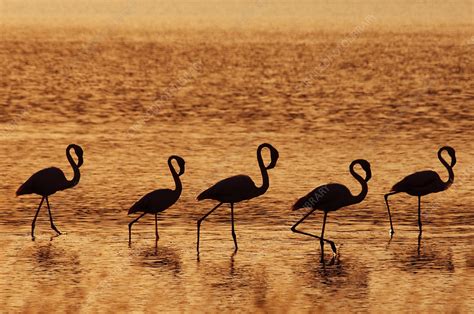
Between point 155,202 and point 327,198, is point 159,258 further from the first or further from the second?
point 327,198

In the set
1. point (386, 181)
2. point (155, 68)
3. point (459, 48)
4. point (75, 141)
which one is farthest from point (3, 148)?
point (459, 48)

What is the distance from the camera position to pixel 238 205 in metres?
22.9

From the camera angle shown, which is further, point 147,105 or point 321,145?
point 147,105

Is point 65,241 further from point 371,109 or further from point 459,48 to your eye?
point 459,48

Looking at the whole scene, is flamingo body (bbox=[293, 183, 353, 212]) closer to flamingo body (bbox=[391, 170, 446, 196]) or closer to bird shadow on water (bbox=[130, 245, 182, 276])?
flamingo body (bbox=[391, 170, 446, 196])

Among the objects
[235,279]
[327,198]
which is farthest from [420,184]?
[235,279]

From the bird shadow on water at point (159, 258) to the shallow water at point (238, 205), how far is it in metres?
0.03

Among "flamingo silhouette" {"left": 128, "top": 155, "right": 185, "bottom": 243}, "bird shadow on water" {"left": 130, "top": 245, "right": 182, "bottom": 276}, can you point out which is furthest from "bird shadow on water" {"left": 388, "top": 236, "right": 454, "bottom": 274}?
"flamingo silhouette" {"left": 128, "top": 155, "right": 185, "bottom": 243}

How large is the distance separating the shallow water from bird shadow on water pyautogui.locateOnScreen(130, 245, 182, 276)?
3 centimetres

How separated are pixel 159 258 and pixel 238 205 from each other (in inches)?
175

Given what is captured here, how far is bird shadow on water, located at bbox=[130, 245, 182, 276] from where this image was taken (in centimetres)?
1812

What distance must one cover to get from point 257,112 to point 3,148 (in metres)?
13.4

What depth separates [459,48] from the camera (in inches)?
3821

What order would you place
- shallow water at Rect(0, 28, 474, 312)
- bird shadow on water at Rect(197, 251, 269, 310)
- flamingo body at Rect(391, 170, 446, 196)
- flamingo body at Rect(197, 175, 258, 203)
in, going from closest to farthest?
bird shadow on water at Rect(197, 251, 269, 310) → shallow water at Rect(0, 28, 474, 312) → flamingo body at Rect(197, 175, 258, 203) → flamingo body at Rect(391, 170, 446, 196)
